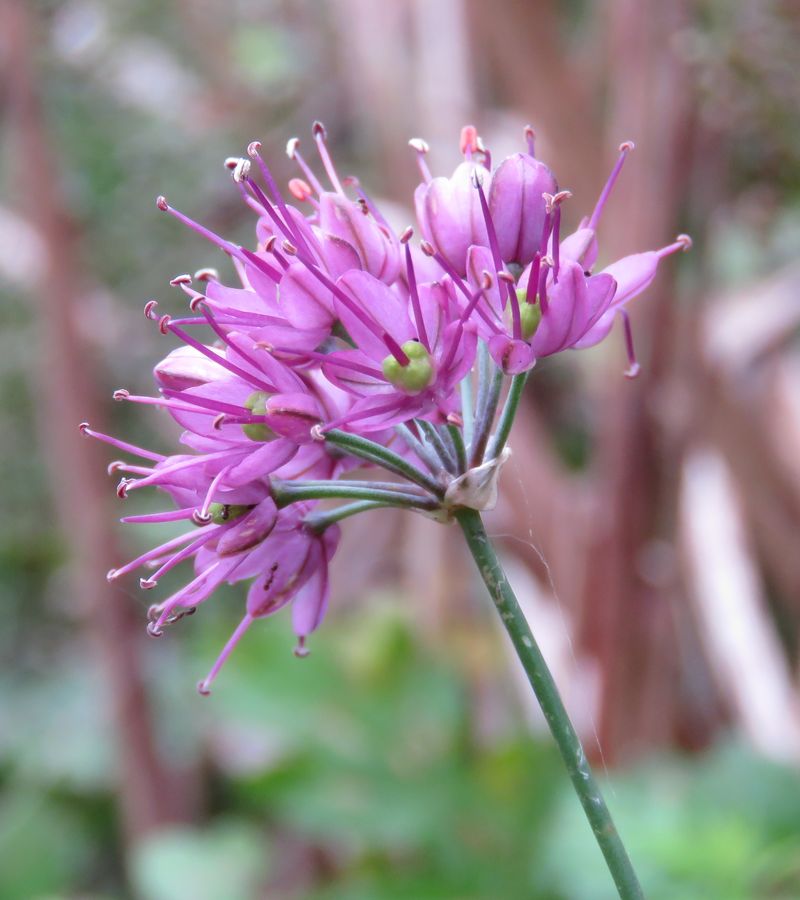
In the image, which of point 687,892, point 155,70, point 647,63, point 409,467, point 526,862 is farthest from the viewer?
point 155,70

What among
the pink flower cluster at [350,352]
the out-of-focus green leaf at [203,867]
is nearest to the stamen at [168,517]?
the pink flower cluster at [350,352]

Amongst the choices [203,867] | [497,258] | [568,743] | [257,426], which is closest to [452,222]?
[497,258]

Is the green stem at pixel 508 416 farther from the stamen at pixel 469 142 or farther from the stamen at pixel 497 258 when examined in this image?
the stamen at pixel 469 142

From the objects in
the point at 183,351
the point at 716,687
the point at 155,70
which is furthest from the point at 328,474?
the point at 155,70

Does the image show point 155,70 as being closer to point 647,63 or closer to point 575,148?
point 575,148

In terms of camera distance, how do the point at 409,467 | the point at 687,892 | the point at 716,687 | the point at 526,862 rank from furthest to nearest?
the point at 716,687 < the point at 526,862 < the point at 687,892 < the point at 409,467

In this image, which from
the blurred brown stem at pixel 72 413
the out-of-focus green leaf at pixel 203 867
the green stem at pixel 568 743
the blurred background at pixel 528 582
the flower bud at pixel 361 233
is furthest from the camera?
the blurred brown stem at pixel 72 413
